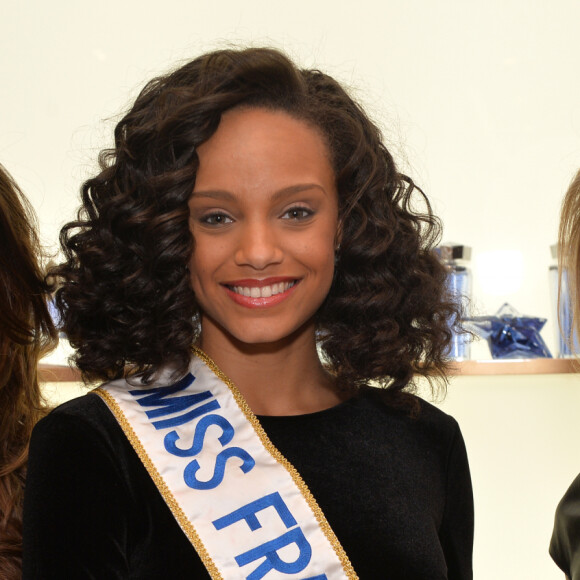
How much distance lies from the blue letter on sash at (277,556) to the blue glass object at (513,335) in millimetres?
1216

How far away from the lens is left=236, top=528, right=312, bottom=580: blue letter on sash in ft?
4.03

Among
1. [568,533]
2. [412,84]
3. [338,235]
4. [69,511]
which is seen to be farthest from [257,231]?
[412,84]

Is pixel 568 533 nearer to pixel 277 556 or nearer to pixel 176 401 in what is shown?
pixel 277 556

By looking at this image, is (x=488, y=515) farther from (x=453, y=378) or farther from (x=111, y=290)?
(x=111, y=290)

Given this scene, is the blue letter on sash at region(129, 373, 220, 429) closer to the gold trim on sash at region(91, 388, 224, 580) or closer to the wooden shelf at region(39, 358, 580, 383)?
the gold trim on sash at region(91, 388, 224, 580)

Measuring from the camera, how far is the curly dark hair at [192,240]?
1.24 m

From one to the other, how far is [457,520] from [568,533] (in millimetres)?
193

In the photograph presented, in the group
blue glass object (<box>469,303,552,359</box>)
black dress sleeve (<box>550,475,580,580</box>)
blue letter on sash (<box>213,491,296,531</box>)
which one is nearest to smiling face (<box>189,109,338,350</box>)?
blue letter on sash (<box>213,491,296,531</box>)

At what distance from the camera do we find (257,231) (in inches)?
46.9

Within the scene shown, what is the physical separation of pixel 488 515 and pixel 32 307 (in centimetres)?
143

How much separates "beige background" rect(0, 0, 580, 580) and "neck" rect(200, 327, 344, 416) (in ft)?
4.94

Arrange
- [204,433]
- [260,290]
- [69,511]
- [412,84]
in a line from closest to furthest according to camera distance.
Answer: [69,511]
[260,290]
[204,433]
[412,84]

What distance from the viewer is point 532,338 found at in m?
2.38

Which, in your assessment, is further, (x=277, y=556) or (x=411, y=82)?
(x=411, y=82)
